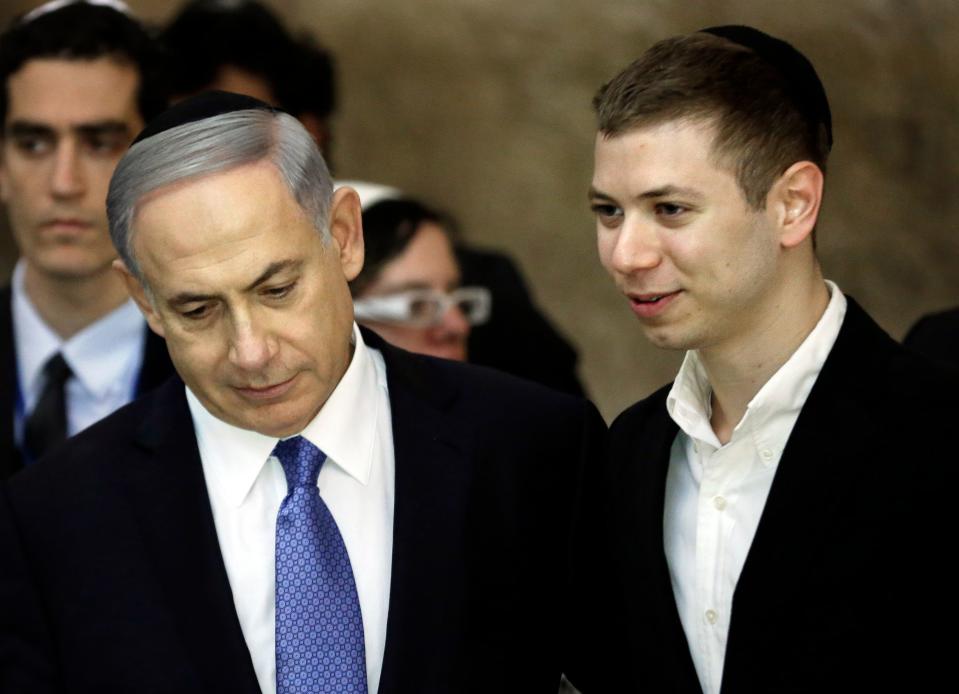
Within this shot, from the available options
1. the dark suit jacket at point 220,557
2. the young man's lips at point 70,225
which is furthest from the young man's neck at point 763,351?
the young man's lips at point 70,225

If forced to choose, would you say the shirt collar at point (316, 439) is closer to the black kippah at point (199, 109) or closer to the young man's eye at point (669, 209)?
the black kippah at point (199, 109)

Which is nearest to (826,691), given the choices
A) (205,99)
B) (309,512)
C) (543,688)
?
(543,688)

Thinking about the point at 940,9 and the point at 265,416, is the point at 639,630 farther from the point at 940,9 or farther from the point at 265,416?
the point at 940,9

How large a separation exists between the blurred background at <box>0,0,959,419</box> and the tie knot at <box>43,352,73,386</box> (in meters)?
1.79

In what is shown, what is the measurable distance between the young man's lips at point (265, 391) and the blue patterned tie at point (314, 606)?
6.6 inches

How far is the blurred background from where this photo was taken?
4859mm

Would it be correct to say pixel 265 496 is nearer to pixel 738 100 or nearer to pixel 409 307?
pixel 738 100

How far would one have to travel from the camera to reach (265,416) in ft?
8.63

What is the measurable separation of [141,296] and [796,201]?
103 centimetres

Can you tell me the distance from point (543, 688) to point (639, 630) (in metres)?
0.23

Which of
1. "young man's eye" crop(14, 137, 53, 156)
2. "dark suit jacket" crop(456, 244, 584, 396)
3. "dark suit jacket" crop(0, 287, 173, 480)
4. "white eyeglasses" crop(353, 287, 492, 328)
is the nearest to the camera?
"dark suit jacket" crop(0, 287, 173, 480)

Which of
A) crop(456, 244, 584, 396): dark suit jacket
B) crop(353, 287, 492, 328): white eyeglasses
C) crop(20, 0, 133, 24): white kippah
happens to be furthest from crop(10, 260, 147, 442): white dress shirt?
crop(456, 244, 584, 396): dark suit jacket

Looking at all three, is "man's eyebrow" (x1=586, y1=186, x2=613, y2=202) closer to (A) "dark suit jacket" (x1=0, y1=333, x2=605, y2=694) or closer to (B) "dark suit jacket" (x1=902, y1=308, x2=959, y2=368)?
(A) "dark suit jacket" (x1=0, y1=333, x2=605, y2=694)

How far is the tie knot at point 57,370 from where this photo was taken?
3.78 meters
